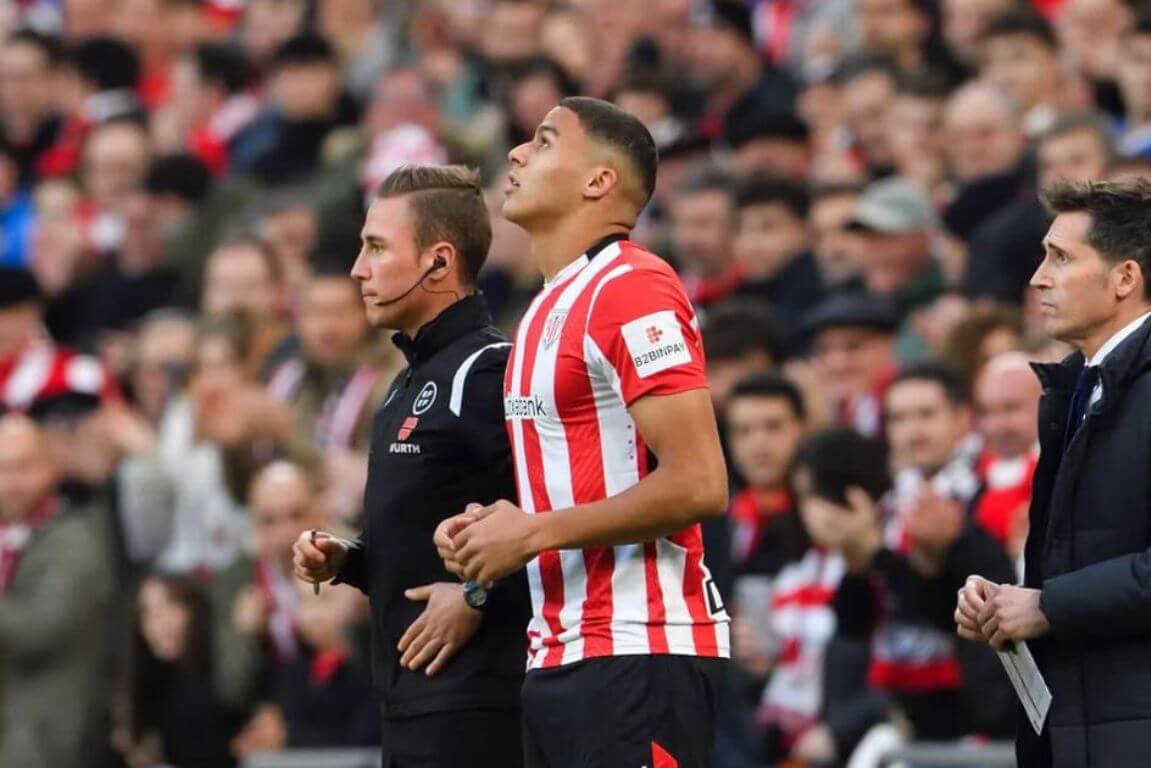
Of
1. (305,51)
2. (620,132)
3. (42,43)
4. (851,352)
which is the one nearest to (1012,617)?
(620,132)

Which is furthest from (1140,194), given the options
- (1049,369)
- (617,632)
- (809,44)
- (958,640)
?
(809,44)

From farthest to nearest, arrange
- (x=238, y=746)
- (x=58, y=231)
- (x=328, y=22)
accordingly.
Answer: (x=328, y=22) < (x=58, y=231) < (x=238, y=746)

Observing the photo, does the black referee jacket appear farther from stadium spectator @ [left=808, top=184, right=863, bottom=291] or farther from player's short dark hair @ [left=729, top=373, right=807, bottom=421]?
stadium spectator @ [left=808, top=184, right=863, bottom=291]

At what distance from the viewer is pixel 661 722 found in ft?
19.0

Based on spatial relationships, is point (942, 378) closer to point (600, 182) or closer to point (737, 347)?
point (737, 347)

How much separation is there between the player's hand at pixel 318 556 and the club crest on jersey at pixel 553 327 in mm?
921

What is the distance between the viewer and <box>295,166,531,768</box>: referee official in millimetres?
6348

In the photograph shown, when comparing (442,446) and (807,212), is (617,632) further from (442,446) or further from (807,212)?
(807,212)

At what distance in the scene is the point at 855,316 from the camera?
1113cm

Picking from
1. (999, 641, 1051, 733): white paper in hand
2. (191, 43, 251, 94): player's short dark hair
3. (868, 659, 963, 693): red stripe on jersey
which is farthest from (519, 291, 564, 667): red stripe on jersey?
(191, 43, 251, 94): player's short dark hair

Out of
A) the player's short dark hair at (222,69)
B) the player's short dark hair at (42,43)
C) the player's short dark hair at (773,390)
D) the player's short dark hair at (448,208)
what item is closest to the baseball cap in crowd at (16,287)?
the player's short dark hair at (222,69)

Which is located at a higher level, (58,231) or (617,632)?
(58,231)

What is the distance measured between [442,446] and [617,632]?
2.77 ft

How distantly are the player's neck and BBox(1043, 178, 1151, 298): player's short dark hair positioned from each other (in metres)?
1.12
